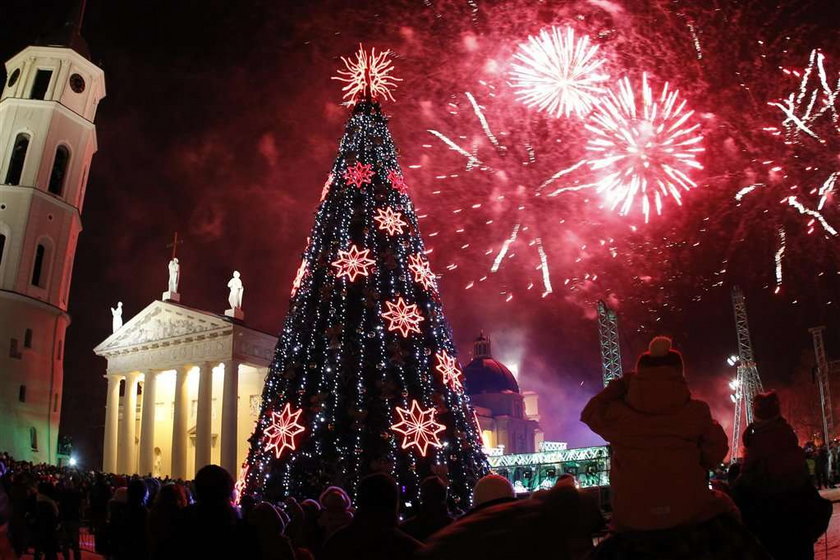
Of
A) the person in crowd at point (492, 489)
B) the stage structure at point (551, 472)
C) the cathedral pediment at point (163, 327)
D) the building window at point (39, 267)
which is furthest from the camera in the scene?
the cathedral pediment at point (163, 327)

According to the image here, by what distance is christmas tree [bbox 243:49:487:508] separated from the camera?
451 inches

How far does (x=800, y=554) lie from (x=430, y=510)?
251 cm

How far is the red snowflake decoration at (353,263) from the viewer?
12492 mm

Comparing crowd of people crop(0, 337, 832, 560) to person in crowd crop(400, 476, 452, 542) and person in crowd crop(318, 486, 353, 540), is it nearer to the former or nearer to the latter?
person in crowd crop(400, 476, 452, 542)

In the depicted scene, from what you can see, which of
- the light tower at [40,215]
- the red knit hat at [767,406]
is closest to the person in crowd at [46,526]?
the red knit hat at [767,406]

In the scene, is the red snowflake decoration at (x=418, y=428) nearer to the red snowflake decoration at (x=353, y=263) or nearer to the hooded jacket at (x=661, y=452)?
the red snowflake decoration at (x=353, y=263)

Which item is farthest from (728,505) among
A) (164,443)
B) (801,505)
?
(164,443)

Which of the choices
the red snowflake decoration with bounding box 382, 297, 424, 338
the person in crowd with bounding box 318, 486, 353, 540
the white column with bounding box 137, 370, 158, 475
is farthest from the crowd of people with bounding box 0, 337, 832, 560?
the white column with bounding box 137, 370, 158, 475

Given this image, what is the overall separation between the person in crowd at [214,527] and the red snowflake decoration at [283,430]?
7351mm

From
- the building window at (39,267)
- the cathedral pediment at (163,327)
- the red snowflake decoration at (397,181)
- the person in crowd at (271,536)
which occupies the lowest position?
the person in crowd at (271,536)

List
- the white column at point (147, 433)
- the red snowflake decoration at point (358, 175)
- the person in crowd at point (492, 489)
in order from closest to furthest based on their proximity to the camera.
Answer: the person in crowd at point (492, 489) → the red snowflake decoration at point (358, 175) → the white column at point (147, 433)

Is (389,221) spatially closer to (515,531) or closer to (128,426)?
(515,531)

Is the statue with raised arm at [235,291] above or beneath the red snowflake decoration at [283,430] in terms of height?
above

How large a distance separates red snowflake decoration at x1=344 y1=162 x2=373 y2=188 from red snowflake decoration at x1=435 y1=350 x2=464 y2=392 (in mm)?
3370
